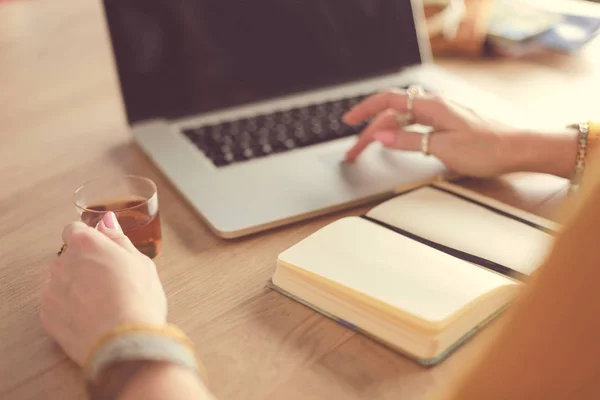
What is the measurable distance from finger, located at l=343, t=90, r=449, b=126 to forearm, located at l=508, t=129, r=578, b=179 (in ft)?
0.32

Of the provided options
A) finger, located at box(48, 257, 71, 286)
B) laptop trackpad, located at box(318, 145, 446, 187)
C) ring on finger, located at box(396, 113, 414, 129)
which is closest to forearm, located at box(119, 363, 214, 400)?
finger, located at box(48, 257, 71, 286)

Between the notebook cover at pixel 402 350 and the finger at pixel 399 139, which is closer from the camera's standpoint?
the notebook cover at pixel 402 350

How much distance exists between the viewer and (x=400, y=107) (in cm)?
90

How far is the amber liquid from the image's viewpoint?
0.67m

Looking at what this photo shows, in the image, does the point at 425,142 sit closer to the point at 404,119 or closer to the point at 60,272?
the point at 404,119

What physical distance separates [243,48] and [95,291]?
559 millimetres

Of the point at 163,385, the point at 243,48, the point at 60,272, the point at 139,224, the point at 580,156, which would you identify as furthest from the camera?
the point at 243,48

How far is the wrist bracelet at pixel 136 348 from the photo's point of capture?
0.47 m

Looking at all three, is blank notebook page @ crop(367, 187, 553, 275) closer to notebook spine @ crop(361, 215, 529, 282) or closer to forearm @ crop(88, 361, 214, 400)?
notebook spine @ crop(361, 215, 529, 282)

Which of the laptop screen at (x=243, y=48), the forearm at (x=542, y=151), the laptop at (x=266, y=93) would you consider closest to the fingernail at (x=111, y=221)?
the laptop at (x=266, y=93)

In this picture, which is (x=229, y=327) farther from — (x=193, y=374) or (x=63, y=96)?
(x=63, y=96)

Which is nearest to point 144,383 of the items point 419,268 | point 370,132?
point 419,268

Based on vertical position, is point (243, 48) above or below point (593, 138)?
above

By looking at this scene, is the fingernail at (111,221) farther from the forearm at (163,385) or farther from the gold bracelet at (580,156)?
the gold bracelet at (580,156)
